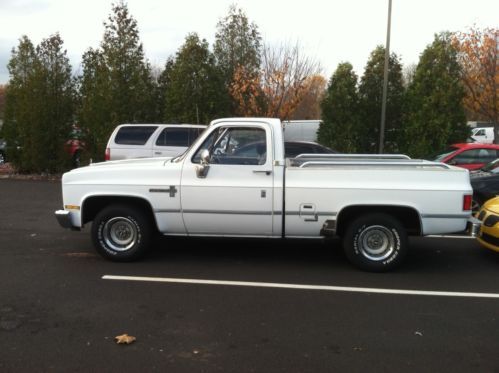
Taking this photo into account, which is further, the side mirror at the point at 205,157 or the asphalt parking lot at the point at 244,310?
the side mirror at the point at 205,157

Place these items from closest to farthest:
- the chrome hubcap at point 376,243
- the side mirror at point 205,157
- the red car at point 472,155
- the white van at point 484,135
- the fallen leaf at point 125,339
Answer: the fallen leaf at point 125,339
the side mirror at point 205,157
the chrome hubcap at point 376,243
the red car at point 472,155
the white van at point 484,135

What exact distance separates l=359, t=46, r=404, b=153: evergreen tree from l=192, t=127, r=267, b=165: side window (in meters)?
11.7

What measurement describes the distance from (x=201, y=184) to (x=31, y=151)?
43.5 feet

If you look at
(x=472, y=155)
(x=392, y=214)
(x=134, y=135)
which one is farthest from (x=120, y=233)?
(x=472, y=155)

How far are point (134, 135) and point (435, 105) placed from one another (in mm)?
9950

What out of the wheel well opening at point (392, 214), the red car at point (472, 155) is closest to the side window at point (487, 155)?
the red car at point (472, 155)

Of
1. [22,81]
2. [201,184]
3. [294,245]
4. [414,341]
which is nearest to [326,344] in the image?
[414,341]

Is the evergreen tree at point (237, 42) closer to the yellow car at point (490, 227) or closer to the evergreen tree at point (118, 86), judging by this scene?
the evergreen tree at point (118, 86)

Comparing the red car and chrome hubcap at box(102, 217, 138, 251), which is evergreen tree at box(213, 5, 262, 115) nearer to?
the red car

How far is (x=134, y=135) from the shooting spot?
13.0 meters

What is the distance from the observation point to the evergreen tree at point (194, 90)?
54.7 feet

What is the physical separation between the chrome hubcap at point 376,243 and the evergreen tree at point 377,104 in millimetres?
11535

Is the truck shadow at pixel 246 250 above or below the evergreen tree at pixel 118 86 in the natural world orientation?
below

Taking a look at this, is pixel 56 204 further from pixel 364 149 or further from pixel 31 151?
pixel 364 149
